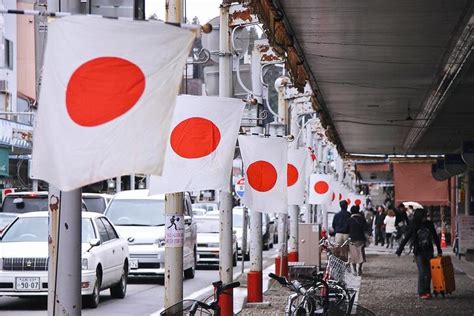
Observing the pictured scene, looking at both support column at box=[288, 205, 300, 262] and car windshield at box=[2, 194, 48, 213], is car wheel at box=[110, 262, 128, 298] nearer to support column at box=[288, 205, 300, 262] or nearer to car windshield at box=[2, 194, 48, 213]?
car windshield at box=[2, 194, 48, 213]

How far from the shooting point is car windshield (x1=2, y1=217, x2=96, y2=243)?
60.0ft

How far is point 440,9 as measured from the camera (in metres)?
13.0

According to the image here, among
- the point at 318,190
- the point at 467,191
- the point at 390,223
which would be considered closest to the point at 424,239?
the point at 318,190

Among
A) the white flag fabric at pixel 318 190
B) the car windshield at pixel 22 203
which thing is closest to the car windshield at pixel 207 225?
the white flag fabric at pixel 318 190

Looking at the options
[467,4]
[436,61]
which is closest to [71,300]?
[467,4]

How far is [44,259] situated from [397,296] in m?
7.93

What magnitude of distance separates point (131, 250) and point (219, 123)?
12.5 meters

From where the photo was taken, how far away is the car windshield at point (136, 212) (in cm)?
2459

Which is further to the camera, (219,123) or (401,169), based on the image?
(401,169)

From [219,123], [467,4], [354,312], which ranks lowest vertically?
[354,312]

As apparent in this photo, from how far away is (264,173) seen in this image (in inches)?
582

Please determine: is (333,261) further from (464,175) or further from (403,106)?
(464,175)

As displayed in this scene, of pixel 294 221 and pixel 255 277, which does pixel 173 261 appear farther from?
pixel 294 221

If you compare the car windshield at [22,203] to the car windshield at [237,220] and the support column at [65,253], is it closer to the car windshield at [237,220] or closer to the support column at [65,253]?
the car windshield at [237,220]
